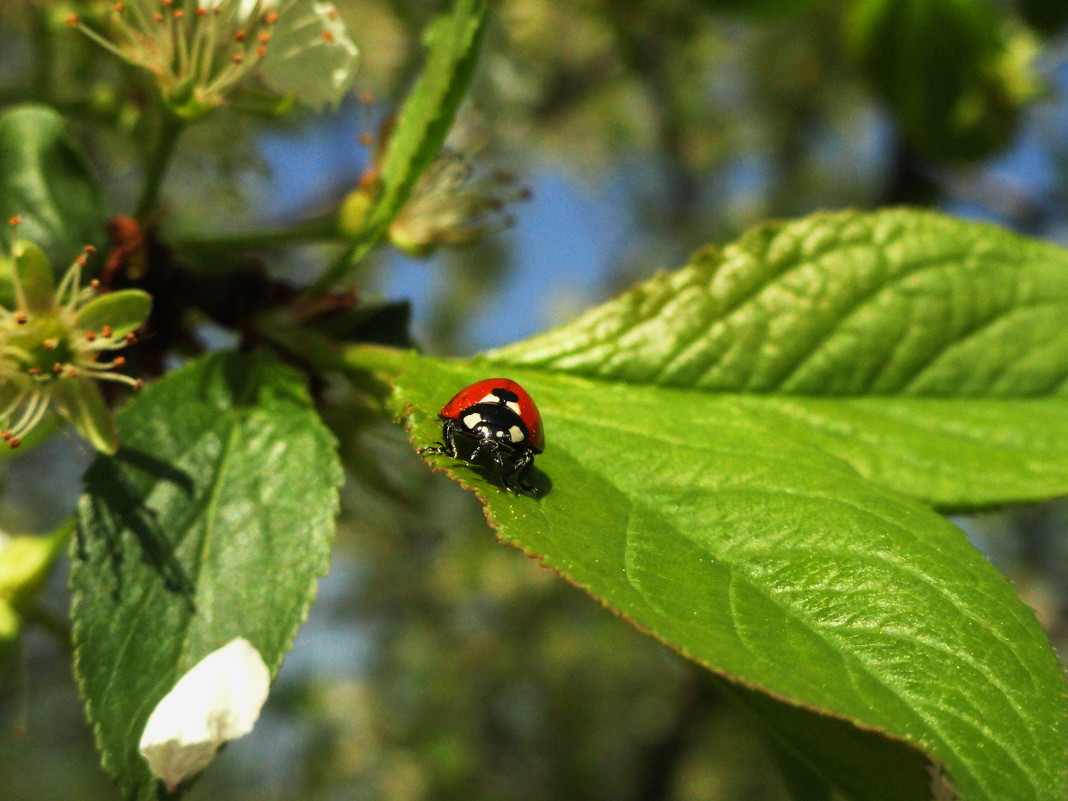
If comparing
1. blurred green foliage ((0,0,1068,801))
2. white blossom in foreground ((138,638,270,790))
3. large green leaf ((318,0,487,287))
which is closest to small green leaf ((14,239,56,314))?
large green leaf ((318,0,487,287))

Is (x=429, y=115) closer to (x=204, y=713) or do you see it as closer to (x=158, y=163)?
(x=158, y=163)

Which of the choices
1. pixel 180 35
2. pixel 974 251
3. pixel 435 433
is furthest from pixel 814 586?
pixel 180 35

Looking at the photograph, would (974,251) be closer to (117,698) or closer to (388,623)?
(117,698)

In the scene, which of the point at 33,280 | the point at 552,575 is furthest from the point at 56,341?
the point at 552,575

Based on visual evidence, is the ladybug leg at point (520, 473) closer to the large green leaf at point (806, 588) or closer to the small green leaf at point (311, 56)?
the large green leaf at point (806, 588)

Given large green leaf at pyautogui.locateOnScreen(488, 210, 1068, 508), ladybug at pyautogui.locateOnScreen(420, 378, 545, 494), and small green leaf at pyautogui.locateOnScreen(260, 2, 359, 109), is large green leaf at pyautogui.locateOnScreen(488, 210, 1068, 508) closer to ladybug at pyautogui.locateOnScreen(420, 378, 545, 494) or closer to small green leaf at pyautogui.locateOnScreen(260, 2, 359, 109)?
ladybug at pyautogui.locateOnScreen(420, 378, 545, 494)
